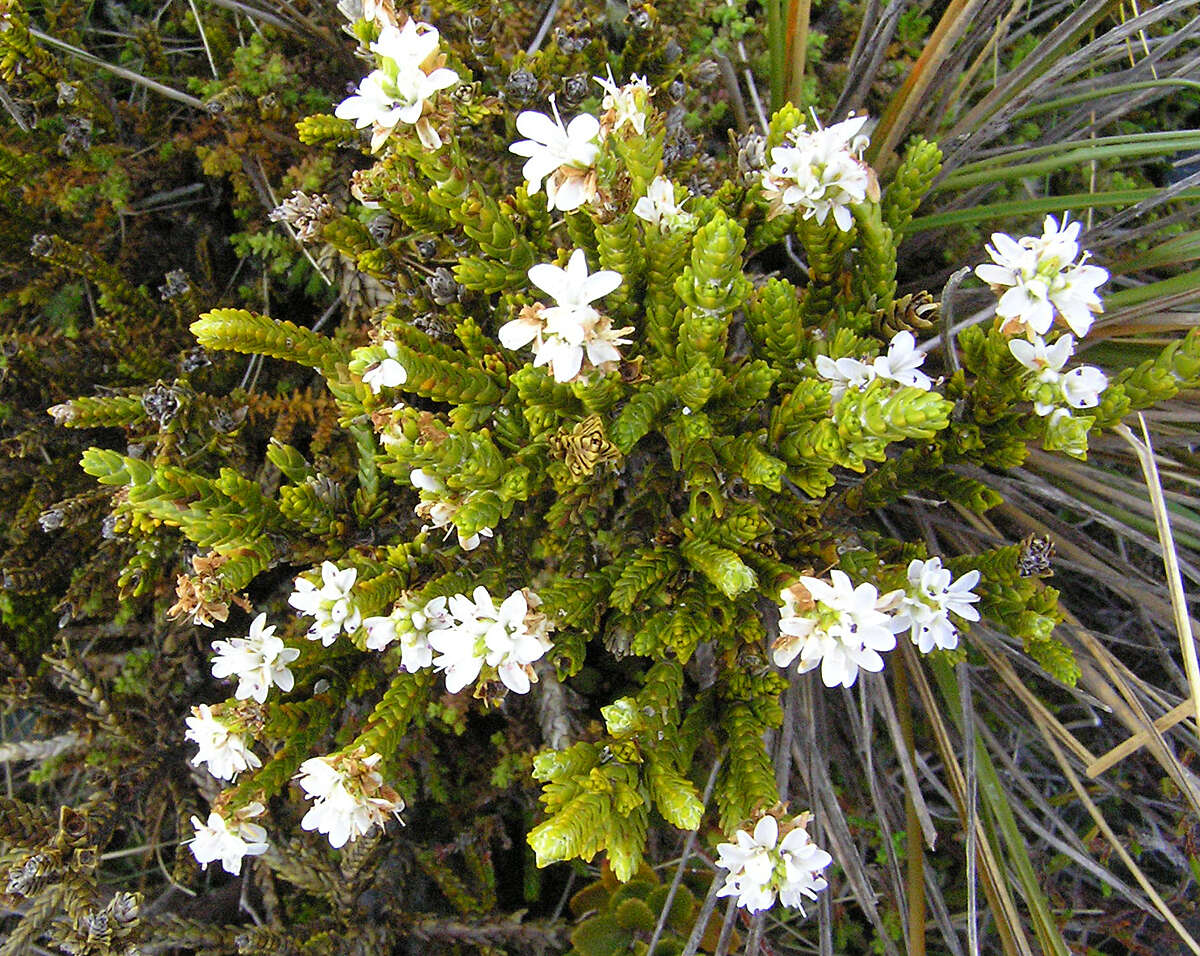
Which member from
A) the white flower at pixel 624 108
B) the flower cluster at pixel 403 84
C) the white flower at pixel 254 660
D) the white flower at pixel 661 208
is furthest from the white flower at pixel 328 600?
the white flower at pixel 624 108

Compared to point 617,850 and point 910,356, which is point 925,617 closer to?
point 910,356

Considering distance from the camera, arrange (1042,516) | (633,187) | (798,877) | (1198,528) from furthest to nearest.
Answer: (1042,516) < (1198,528) < (633,187) < (798,877)

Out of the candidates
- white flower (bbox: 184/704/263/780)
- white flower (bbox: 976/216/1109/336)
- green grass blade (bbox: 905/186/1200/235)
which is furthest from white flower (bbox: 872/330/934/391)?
white flower (bbox: 184/704/263/780)

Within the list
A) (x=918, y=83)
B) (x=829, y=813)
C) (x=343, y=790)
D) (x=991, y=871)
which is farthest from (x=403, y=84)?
(x=991, y=871)

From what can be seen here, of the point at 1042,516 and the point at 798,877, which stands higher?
the point at 1042,516

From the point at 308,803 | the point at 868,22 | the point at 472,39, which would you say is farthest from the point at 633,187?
the point at 308,803

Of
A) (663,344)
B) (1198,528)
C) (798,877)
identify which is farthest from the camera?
(1198,528)
